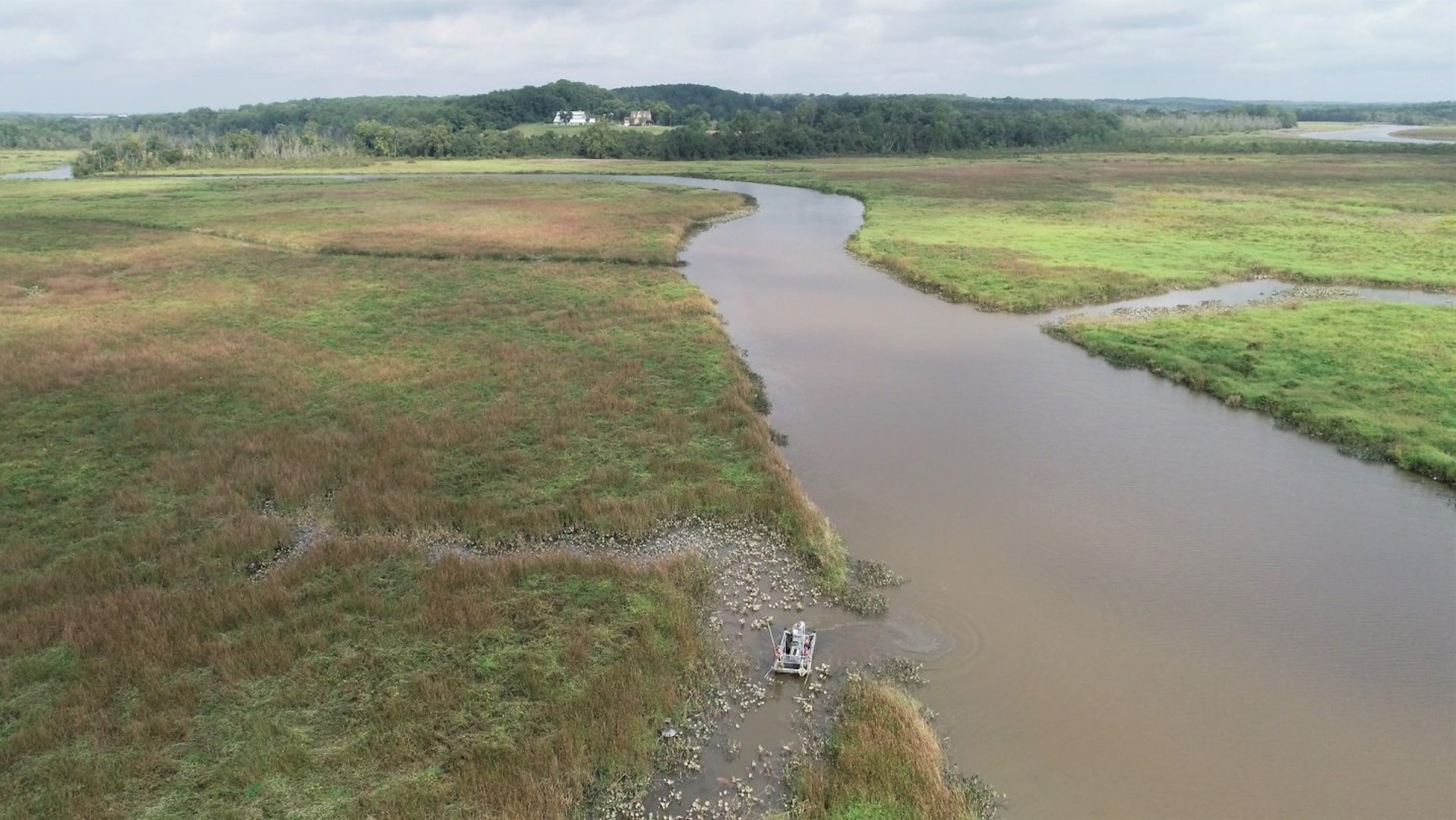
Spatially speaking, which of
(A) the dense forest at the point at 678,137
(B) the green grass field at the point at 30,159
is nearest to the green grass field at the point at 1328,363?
(A) the dense forest at the point at 678,137

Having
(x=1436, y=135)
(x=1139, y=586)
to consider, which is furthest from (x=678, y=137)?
(x=1436, y=135)

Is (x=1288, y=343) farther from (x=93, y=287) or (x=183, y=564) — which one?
(x=93, y=287)

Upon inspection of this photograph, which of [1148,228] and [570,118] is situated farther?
[570,118]

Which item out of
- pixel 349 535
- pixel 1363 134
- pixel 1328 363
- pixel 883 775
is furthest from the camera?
pixel 1363 134

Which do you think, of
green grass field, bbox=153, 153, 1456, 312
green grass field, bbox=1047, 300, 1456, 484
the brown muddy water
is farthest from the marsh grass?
green grass field, bbox=153, 153, 1456, 312

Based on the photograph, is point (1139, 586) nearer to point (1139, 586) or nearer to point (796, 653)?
point (1139, 586)

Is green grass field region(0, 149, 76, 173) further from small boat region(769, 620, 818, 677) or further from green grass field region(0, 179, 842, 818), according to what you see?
small boat region(769, 620, 818, 677)

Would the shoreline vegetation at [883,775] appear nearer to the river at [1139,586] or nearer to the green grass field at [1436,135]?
the river at [1139,586]
